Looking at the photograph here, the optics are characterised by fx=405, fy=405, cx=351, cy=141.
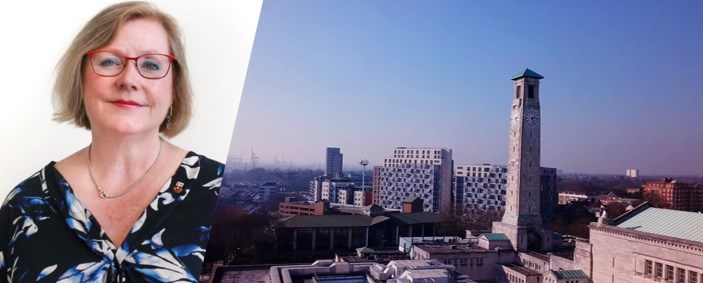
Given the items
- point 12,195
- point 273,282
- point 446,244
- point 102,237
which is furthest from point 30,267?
point 446,244

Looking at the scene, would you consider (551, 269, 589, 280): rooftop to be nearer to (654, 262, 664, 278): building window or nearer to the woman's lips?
(654, 262, 664, 278): building window

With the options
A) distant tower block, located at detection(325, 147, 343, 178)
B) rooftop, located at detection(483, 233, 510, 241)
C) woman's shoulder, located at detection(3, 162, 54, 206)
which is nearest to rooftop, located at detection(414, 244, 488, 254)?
rooftop, located at detection(483, 233, 510, 241)

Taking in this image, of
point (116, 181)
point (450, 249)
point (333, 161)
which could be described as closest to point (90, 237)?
point (116, 181)

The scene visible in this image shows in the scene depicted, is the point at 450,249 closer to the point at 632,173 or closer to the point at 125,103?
the point at 632,173

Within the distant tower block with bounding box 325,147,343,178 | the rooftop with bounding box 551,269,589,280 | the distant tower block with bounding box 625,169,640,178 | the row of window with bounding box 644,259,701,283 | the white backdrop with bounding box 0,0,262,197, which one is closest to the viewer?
the white backdrop with bounding box 0,0,262,197

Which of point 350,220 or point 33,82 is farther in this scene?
point 350,220

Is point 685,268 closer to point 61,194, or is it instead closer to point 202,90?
point 202,90
